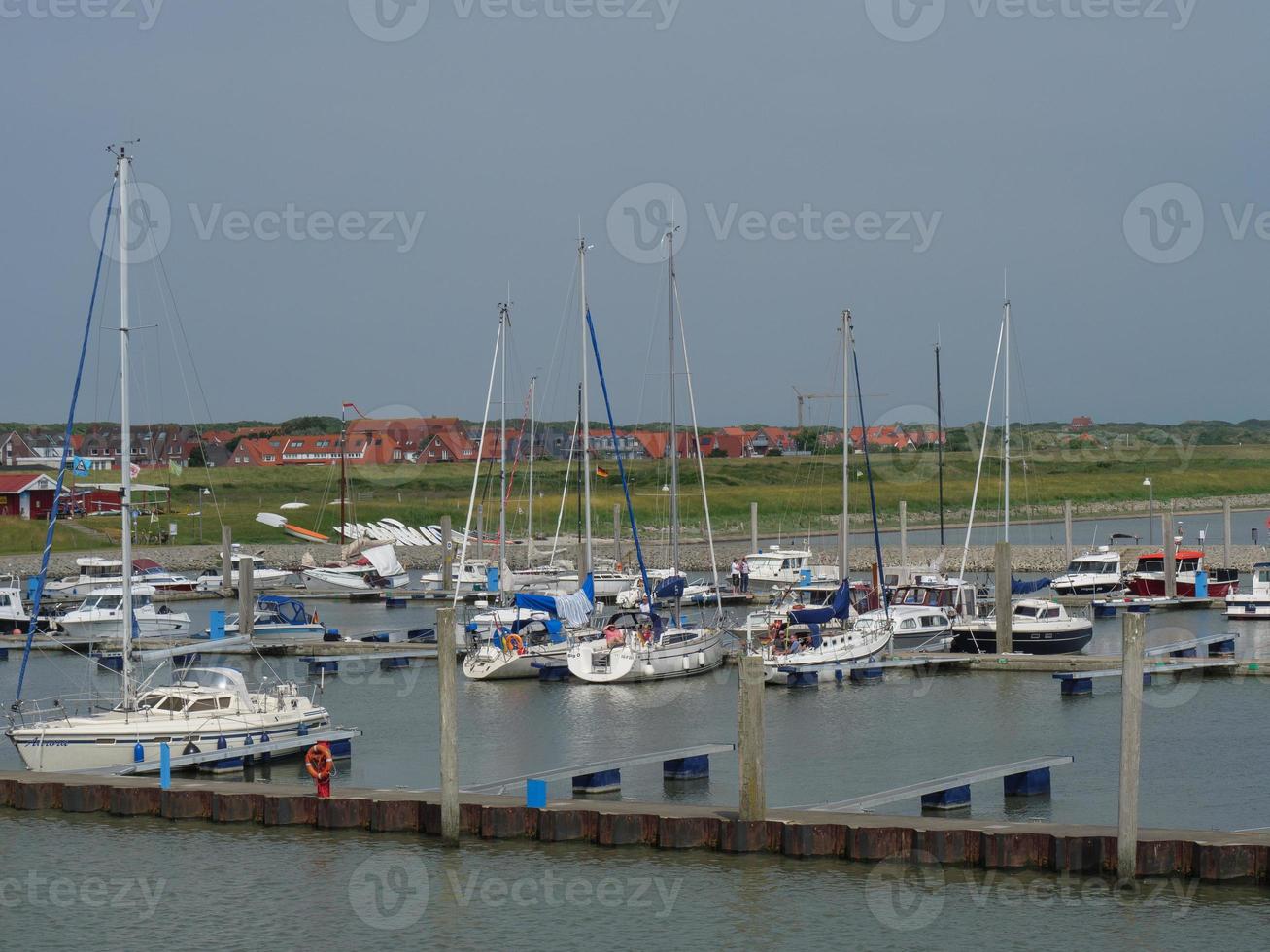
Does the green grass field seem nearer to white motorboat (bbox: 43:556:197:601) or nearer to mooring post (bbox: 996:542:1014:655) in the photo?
white motorboat (bbox: 43:556:197:601)

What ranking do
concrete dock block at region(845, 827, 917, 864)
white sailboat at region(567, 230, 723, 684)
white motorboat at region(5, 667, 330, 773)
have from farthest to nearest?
1. white sailboat at region(567, 230, 723, 684)
2. white motorboat at region(5, 667, 330, 773)
3. concrete dock block at region(845, 827, 917, 864)

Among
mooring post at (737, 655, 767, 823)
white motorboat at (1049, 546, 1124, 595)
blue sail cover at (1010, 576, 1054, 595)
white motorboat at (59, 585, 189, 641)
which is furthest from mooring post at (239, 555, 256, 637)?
mooring post at (737, 655, 767, 823)

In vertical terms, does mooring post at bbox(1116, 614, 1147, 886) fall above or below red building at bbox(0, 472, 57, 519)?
below

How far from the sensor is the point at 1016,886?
23.9 metres

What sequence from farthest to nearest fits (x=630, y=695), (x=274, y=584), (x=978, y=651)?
(x=274, y=584) → (x=978, y=651) → (x=630, y=695)

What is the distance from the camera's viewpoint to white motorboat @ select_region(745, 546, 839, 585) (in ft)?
253

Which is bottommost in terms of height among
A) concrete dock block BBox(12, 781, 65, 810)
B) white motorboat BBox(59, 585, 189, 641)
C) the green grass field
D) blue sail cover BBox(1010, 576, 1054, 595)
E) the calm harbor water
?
the calm harbor water

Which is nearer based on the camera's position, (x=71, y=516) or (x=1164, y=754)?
(x=1164, y=754)

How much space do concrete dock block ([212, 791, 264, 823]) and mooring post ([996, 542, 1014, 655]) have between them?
997 inches

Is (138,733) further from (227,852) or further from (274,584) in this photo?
(274,584)

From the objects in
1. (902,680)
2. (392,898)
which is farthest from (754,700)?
(902,680)

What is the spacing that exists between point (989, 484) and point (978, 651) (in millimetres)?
106948

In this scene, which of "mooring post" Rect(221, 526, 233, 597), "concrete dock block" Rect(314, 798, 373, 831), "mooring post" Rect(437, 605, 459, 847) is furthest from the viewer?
"mooring post" Rect(221, 526, 233, 597)

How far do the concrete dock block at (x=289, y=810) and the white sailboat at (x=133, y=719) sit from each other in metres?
5.19
